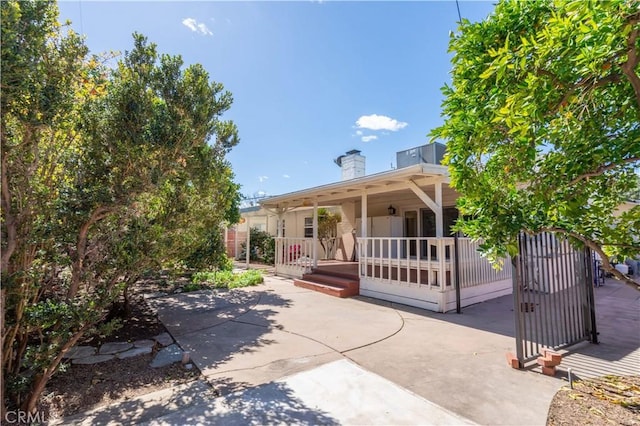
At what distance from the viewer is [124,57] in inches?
134

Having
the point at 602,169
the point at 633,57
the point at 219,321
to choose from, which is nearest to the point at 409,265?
the point at 219,321

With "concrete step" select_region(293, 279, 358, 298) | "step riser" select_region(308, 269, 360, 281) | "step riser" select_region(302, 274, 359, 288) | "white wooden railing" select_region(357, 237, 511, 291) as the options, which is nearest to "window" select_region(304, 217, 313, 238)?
"step riser" select_region(308, 269, 360, 281)

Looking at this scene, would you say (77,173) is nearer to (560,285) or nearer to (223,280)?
(560,285)

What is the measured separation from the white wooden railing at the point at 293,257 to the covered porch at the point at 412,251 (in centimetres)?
4

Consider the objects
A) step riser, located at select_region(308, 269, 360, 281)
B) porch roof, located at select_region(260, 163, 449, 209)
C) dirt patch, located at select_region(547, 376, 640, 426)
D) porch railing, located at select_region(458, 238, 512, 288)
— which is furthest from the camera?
step riser, located at select_region(308, 269, 360, 281)

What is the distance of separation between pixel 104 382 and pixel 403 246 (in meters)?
9.46

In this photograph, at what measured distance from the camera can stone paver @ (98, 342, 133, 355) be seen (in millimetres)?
4238

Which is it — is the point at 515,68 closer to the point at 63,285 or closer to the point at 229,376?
the point at 229,376

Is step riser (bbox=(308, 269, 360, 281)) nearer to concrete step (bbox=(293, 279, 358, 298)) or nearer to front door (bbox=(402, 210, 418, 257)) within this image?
concrete step (bbox=(293, 279, 358, 298))

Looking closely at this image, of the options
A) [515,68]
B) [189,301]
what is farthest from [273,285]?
[515,68]

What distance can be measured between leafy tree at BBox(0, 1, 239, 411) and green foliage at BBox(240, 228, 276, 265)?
1228cm

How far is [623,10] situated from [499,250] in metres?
1.59

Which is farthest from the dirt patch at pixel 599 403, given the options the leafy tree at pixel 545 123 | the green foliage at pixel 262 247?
the green foliage at pixel 262 247

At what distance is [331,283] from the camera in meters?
8.84
